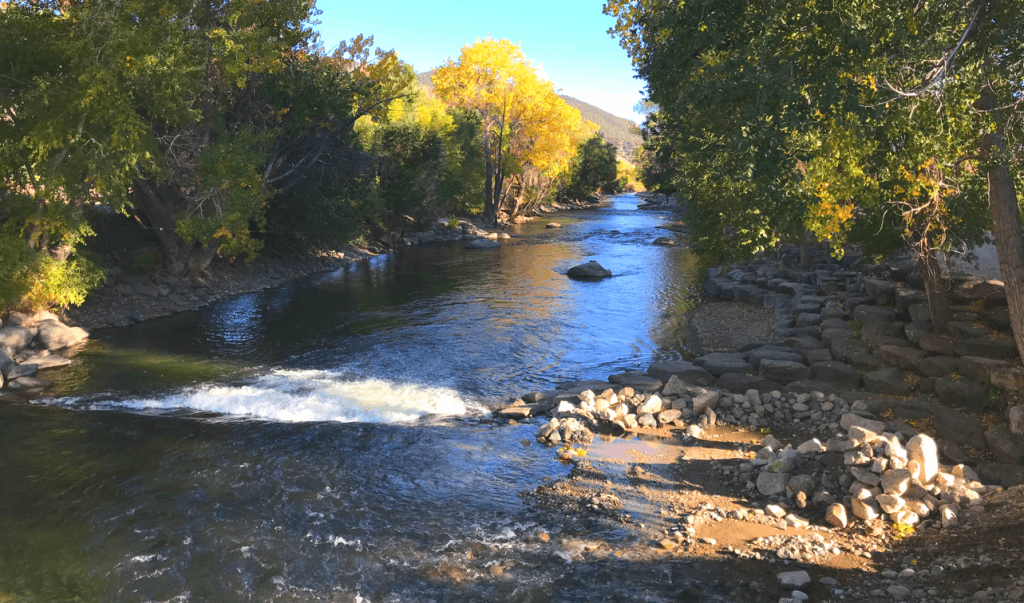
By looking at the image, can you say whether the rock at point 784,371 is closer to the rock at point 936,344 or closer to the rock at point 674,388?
the rock at point 674,388

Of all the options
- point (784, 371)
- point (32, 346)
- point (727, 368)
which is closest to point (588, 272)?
point (727, 368)

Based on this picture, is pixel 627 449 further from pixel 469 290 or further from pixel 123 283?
pixel 123 283

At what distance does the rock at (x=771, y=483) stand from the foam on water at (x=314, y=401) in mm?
5876

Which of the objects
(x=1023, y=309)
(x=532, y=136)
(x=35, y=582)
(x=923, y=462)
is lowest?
(x=35, y=582)

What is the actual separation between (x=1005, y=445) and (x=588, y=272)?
69.5ft

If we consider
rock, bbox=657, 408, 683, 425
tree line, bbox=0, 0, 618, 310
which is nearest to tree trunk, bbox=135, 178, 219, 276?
tree line, bbox=0, 0, 618, 310

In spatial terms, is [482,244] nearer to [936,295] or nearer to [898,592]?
[936,295]

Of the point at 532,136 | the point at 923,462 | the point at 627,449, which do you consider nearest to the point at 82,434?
the point at 627,449

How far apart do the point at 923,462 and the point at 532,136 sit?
45854 millimetres

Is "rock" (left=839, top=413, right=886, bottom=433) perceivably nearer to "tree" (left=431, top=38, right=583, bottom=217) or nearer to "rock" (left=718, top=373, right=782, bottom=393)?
"rock" (left=718, top=373, right=782, bottom=393)

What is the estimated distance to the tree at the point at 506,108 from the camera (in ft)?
151

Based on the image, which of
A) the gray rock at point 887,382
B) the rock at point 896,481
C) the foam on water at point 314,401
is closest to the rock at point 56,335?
the foam on water at point 314,401

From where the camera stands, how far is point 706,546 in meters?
8.02

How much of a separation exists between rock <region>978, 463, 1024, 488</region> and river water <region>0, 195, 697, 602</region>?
5.41m
